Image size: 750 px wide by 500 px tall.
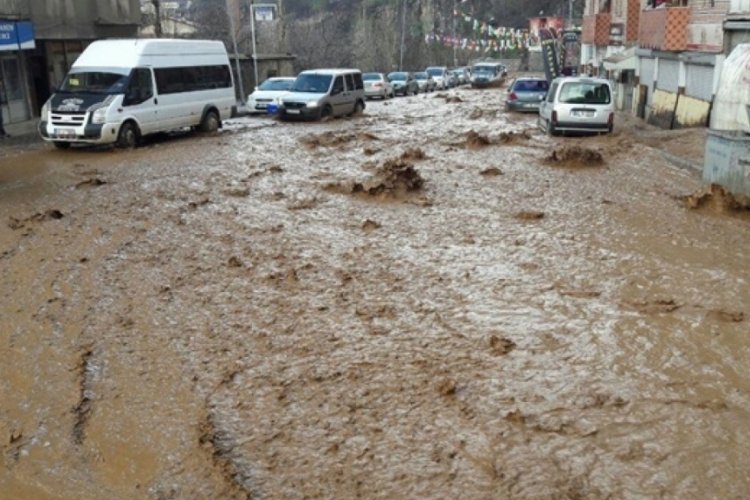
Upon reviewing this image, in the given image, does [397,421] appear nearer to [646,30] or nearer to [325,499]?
[325,499]

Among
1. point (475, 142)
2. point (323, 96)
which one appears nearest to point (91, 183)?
point (475, 142)

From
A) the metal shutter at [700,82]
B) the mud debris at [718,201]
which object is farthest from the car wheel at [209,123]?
the metal shutter at [700,82]

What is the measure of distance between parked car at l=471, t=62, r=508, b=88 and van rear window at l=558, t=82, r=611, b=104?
3077cm

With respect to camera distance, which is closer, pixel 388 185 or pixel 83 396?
pixel 83 396

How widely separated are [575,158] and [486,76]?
35293mm

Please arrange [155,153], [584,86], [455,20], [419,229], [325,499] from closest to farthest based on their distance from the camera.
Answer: [325,499]
[419,229]
[155,153]
[584,86]
[455,20]

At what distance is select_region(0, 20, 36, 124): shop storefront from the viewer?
838 inches

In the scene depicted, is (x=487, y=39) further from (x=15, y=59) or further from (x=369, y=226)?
(x=369, y=226)

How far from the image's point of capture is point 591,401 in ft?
18.3

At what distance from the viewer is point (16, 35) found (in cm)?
2120

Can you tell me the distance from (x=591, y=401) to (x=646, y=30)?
24808 mm

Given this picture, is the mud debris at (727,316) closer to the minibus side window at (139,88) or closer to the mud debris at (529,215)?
the mud debris at (529,215)

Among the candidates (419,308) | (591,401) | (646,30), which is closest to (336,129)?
(646,30)

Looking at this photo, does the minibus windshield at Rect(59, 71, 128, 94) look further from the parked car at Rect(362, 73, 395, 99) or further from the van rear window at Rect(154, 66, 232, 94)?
the parked car at Rect(362, 73, 395, 99)
